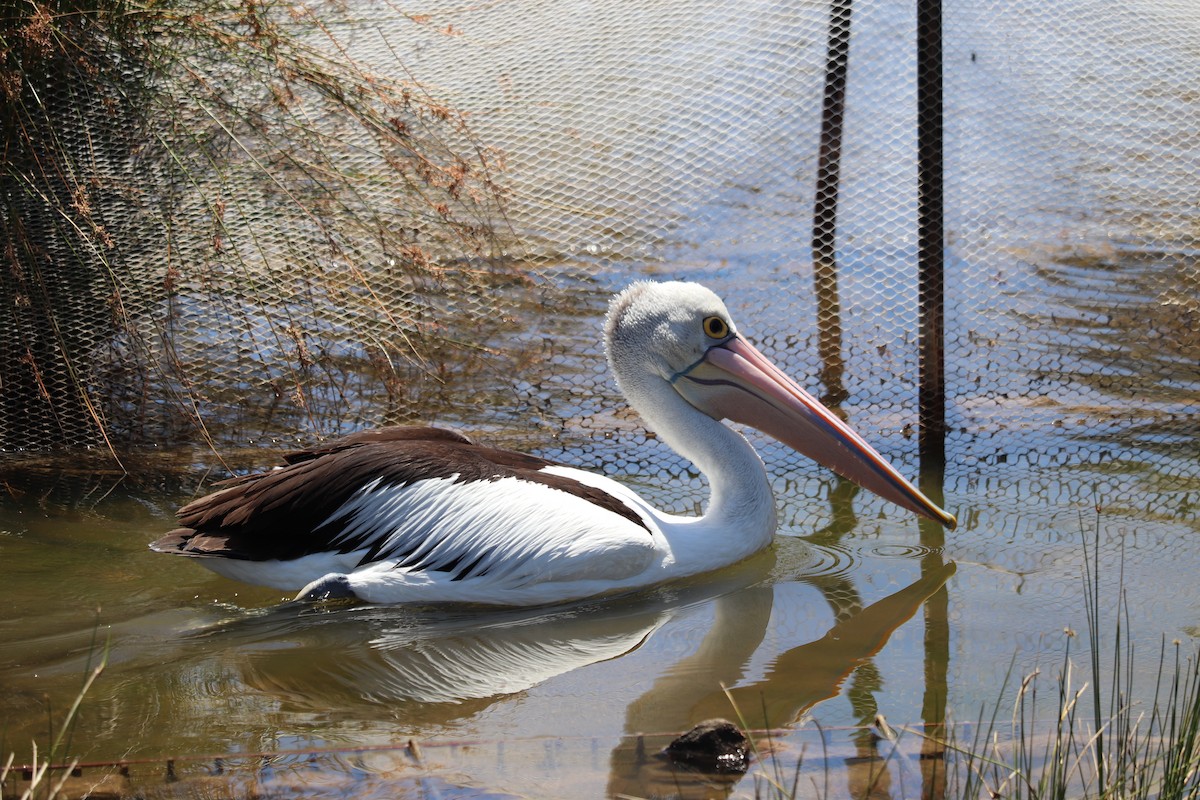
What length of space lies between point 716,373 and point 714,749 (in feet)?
5.75

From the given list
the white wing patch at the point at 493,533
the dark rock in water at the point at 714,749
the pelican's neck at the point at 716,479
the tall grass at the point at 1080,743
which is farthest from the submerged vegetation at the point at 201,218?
the tall grass at the point at 1080,743

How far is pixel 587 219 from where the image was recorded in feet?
18.1

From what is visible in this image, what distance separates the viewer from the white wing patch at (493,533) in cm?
368

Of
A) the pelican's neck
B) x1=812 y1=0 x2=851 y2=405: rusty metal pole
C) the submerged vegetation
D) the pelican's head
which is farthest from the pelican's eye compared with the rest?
x1=812 y1=0 x2=851 y2=405: rusty metal pole

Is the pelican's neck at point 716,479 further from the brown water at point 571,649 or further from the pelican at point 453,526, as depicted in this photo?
the brown water at point 571,649

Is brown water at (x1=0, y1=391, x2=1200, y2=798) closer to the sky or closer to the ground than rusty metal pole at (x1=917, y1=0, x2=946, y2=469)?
closer to the ground

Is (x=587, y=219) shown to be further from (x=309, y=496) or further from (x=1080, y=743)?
(x=1080, y=743)

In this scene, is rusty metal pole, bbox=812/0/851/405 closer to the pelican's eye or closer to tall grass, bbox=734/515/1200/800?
the pelican's eye

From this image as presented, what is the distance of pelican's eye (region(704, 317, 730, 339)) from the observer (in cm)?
411

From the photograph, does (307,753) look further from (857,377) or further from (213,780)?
(857,377)

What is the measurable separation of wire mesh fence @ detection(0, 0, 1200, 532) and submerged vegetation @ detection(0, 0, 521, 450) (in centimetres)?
2

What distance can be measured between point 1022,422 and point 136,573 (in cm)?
338

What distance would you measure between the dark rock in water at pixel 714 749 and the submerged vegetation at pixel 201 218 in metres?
2.06

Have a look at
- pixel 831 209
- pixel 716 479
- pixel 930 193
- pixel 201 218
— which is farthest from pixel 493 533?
pixel 831 209
